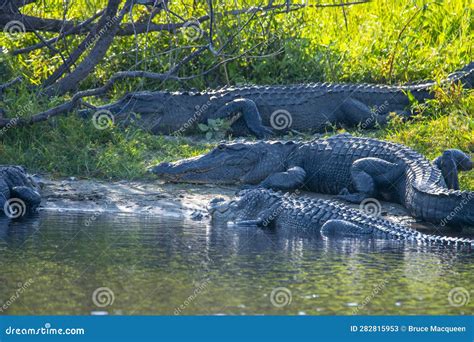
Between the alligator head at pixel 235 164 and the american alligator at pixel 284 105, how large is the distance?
1.50m

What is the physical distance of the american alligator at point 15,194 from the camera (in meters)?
8.91

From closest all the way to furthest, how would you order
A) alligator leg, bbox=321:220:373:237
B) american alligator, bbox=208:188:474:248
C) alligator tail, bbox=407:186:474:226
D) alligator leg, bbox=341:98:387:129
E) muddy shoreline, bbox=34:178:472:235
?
1. american alligator, bbox=208:188:474:248
2. alligator leg, bbox=321:220:373:237
3. alligator tail, bbox=407:186:474:226
4. muddy shoreline, bbox=34:178:472:235
5. alligator leg, bbox=341:98:387:129

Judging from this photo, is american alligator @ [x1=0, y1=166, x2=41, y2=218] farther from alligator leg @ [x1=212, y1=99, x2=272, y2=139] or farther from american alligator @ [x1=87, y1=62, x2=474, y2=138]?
alligator leg @ [x1=212, y1=99, x2=272, y2=139]

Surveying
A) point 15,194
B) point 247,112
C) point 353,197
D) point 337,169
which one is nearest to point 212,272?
point 15,194


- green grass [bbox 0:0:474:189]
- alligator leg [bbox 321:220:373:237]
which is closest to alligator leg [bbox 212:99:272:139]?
green grass [bbox 0:0:474:189]

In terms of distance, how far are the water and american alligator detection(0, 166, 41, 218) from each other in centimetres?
33

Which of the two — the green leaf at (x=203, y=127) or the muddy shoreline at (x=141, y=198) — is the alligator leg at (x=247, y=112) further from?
the muddy shoreline at (x=141, y=198)

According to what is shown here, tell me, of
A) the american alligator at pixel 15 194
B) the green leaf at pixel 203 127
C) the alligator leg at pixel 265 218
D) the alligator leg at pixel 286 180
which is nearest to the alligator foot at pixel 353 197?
the alligator leg at pixel 286 180

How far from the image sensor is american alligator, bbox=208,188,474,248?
822 cm

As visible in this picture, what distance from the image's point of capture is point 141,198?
31.3 feet

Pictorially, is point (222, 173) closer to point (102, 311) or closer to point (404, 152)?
point (404, 152)

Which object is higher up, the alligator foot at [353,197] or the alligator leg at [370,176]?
the alligator leg at [370,176]

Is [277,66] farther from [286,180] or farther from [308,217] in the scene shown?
[308,217]

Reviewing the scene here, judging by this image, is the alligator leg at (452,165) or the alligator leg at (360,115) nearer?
the alligator leg at (452,165)
